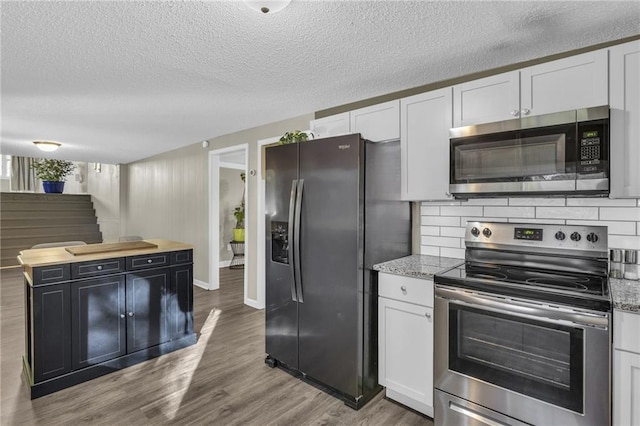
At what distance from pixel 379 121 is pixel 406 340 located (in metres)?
1.60

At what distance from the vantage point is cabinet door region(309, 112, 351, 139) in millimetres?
2895

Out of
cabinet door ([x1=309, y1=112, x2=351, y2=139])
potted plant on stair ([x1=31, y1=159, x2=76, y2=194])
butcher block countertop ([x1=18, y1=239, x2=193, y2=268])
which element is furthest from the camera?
potted plant on stair ([x1=31, y1=159, x2=76, y2=194])

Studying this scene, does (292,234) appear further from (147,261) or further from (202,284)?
(202,284)

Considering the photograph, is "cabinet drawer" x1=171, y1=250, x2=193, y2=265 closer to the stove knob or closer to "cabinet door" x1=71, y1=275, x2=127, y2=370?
"cabinet door" x1=71, y1=275, x2=127, y2=370

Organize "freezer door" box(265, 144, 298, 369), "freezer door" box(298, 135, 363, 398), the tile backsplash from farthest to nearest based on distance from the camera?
"freezer door" box(265, 144, 298, 369)
"freezer door" box(298, 135, 363, 398)
the tile backsplash

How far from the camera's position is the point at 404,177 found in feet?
8.42

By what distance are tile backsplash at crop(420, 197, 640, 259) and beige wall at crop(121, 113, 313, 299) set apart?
186 cm

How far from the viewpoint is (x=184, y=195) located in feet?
19.3

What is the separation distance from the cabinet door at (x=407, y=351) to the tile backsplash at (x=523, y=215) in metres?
0.70

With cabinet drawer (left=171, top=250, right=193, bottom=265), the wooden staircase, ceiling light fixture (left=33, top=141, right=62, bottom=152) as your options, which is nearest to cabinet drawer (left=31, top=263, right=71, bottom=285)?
cabinet drawer (left=171, top=250, right=193, bottom=265)

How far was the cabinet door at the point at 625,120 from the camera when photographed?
174cm

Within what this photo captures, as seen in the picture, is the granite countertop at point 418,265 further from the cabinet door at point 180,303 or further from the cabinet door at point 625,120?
the cabinet door at point 180,303

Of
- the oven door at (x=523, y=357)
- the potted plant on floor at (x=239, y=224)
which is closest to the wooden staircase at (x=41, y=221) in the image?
the potted plant on floor at (x=239, y=224)

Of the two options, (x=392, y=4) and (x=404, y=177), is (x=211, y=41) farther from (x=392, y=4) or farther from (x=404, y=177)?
(x=404, y=177)
